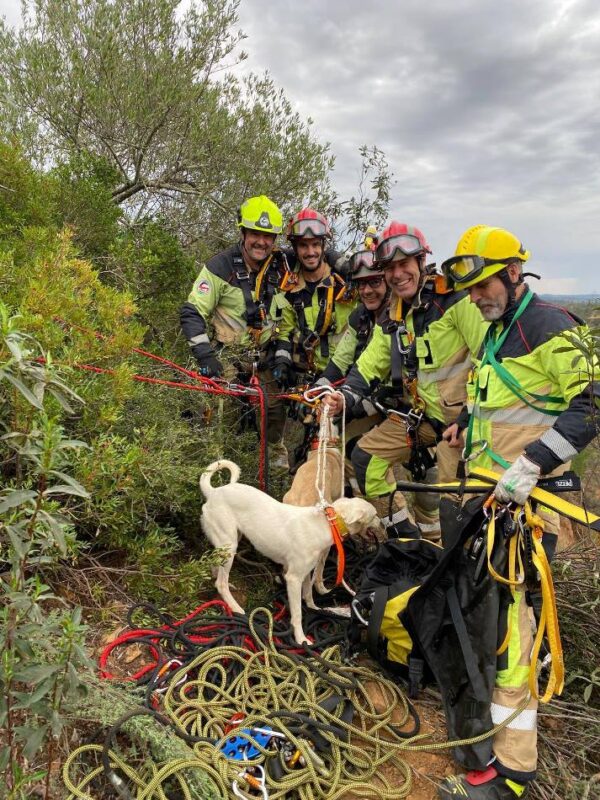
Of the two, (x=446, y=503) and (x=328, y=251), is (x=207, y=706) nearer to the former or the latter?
(x=446, y=503)

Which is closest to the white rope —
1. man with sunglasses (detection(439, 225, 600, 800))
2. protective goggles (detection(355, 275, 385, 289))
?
man with sunglasses (detection(439, 225, 600, 800))

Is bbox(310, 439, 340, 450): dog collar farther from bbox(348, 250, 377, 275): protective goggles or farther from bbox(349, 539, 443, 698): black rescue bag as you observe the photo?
bbox(348, 250, 377, 275): protective goggles

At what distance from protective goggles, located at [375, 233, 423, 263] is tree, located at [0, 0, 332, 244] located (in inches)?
Answer: 142

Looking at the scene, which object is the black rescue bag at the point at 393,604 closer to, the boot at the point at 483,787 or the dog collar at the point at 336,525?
the dog collar at the point at 336,525

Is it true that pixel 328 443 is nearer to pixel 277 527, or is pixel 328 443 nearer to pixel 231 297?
pixel 277 527

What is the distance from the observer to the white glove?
2.59m

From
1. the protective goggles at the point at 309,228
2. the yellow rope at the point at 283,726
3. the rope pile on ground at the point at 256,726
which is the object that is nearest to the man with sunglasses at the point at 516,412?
the yellow rope at the point at 283,726

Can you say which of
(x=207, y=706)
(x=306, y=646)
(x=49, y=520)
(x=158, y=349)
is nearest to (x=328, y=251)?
(x=158, y=349)

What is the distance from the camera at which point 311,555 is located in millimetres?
3287

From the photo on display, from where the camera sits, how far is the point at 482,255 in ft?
9.73

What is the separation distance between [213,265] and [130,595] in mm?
3166

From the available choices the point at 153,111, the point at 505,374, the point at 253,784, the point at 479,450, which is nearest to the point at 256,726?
the point at 253,784

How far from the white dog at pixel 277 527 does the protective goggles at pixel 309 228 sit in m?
2.57

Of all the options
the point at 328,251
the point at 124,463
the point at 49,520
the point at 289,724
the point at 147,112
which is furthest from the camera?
the point at 147,112
